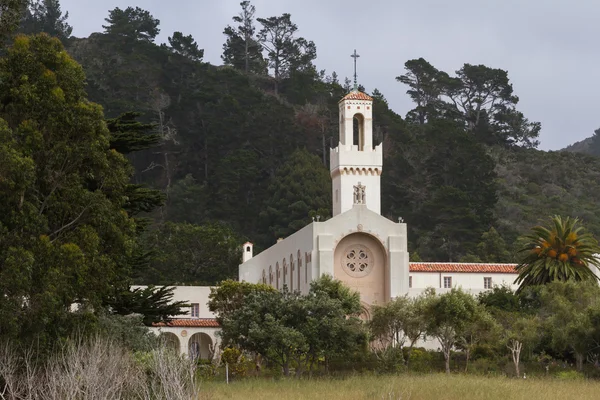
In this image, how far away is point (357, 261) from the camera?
69.9m

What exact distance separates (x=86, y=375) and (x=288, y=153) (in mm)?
94307

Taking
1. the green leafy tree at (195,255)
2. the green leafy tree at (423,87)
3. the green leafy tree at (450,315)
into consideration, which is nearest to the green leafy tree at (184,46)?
the green leafy tree at (423,87)

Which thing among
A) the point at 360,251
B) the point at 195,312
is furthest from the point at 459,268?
the point at 195,312

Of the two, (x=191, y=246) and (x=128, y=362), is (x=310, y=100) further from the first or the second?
(x=128, y=362)

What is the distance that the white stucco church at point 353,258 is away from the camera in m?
69.1

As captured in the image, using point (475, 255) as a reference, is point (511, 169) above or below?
above

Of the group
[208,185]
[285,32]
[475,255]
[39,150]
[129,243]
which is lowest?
[129,243]

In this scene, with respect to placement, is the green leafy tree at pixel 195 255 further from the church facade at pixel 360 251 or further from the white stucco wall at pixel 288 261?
the church facade at pixel 360 251

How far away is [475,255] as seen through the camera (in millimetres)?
104750

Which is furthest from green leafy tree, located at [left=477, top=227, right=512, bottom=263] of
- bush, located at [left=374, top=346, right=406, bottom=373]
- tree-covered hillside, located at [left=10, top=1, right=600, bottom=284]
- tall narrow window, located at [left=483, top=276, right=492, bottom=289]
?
bush, located at [left=374, top=346, right=406, bottom=373]

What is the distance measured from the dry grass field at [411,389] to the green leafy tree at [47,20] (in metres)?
101

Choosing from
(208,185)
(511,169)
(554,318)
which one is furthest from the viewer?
(511,169)

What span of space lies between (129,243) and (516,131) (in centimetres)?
10977

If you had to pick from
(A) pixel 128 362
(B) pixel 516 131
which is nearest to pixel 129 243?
(A) pixel 128 362
